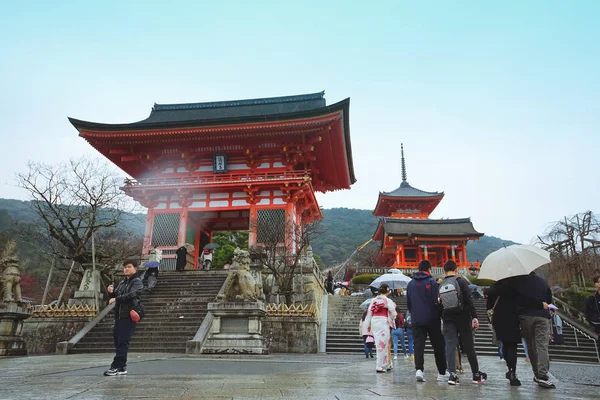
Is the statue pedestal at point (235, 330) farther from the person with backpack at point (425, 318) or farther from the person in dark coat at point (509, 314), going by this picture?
the person in dark coat at point (509, 314)

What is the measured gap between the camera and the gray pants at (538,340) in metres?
4.82

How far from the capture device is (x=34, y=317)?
541 inches

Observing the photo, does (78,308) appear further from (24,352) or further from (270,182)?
(270,182)

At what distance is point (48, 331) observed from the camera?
44.5 ft

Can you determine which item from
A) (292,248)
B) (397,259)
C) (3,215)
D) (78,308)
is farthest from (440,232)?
(3,215)

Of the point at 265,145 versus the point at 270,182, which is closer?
the point at 270,182

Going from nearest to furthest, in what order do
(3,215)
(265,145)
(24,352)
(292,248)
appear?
(24,352), (292,248), (265,145), (3,215)

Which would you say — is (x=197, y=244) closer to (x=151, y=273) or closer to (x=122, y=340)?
(x=151, y=273)

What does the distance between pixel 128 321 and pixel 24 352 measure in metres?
8.02

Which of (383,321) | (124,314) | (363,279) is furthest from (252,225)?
(124,314)

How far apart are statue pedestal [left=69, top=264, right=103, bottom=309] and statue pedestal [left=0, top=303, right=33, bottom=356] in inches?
143

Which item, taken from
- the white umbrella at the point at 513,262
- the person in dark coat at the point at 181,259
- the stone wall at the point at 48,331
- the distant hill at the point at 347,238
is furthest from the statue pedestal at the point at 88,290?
the distant hill at the point at 347,238

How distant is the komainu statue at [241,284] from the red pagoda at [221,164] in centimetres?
913

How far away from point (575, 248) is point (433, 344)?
23.0m
